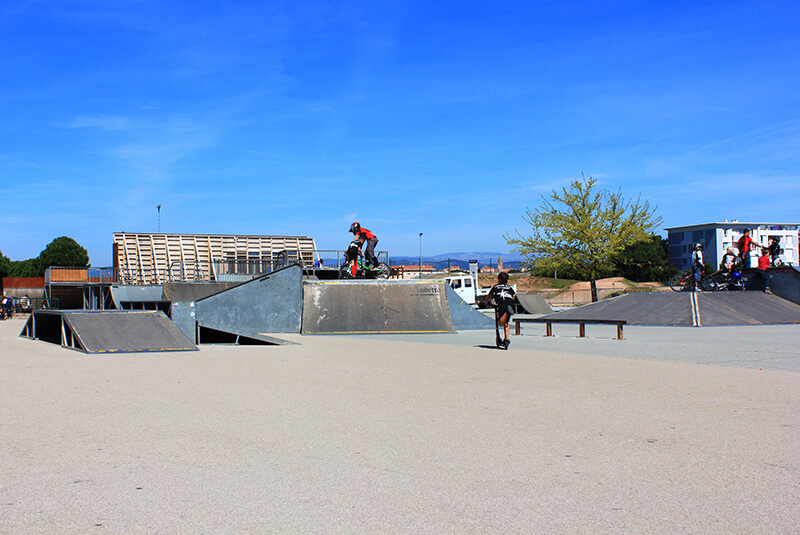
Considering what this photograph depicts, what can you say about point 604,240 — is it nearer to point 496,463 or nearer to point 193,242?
point 193,242

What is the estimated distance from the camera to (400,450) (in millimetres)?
4488

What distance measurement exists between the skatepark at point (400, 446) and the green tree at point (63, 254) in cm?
8679

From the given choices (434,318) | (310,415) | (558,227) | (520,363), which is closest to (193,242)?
(558,227)

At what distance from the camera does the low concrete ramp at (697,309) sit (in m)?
20.3

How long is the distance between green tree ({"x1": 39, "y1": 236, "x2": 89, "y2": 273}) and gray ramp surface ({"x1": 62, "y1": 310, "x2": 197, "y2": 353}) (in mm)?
82451

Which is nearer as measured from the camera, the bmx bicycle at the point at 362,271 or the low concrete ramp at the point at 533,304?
the bmx bicycle at the point at 362,271

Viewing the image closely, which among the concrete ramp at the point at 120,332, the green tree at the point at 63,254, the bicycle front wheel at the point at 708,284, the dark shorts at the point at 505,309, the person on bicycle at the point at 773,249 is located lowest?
the concrete ramp at the point at 120,332

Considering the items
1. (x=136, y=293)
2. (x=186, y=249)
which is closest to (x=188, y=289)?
(x=136, y=293)

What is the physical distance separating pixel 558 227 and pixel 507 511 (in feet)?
133

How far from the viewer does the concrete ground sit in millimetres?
3182

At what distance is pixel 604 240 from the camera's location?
135ft

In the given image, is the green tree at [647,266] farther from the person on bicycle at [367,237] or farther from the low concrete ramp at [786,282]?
the person on bicycle at [367,237]

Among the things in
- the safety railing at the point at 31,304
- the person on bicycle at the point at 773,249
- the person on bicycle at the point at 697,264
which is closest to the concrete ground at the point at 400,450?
the person on bicycle at the point at 697,264

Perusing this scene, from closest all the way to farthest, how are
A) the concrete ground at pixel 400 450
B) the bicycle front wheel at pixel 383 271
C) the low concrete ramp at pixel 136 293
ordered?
the concrete ground at pixel 400 450 < the bicycle front wheel at pixel 383 271 < the low concrete ramp at pixel 136 293
